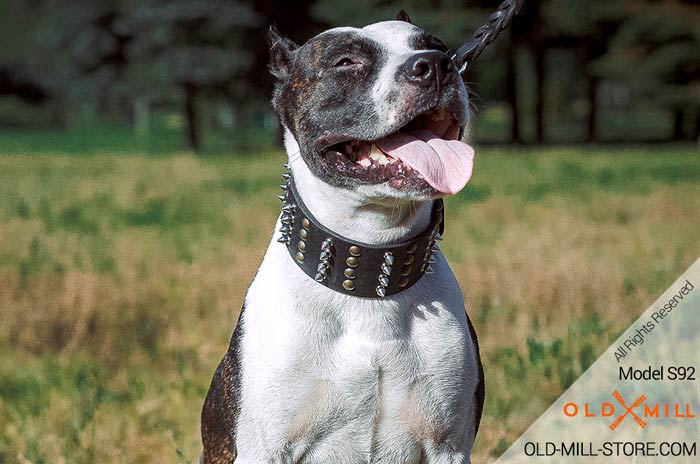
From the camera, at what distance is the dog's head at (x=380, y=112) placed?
9.45 feet

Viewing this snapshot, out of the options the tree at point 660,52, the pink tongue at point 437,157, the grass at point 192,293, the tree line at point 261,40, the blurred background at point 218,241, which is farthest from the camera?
the tree line at point 261,40

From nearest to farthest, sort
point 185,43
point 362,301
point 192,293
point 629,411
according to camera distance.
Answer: point 362,301, point 629,411, point 192,293, point 185,43

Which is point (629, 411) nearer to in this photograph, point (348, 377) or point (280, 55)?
point (348, 377)

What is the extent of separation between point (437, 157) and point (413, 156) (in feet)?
0.22

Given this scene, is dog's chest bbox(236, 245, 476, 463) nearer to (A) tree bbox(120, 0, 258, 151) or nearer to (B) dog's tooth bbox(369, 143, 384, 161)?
(B) dog's tooth bbox(369, 143, 384, 161)

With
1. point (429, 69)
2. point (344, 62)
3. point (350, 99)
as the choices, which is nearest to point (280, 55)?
point (344, 62)

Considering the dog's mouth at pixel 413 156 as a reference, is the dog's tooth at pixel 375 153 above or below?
below

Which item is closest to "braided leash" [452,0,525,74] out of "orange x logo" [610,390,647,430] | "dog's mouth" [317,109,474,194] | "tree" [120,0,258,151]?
"dog's mouth" [317,109,474,194]

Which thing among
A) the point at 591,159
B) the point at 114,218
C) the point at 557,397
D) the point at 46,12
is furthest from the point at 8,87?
the point at 557,397

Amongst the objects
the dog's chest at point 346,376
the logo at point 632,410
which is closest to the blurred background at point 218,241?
the logo at point 632,410

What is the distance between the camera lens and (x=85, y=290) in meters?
6.53

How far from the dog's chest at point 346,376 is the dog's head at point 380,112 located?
37 centimetres

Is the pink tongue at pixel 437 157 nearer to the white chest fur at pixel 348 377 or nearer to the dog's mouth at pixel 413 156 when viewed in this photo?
the dog's mouth at pixel 413 156

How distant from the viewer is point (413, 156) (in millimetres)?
2914
